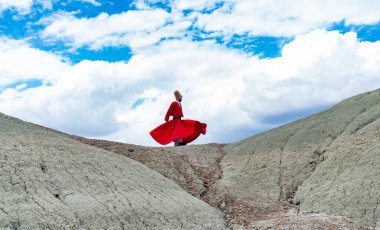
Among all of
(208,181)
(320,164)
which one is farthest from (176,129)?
(320,164)

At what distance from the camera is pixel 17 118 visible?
18219 millimetres

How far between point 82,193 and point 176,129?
10.3 meters

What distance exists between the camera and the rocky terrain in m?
9.65

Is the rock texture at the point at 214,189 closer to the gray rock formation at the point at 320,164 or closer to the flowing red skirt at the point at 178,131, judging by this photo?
the gray rock formation at the point at 320,164

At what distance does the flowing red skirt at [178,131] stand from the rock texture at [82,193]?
253 inches

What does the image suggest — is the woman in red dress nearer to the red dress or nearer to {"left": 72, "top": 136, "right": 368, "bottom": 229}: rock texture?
the red dress

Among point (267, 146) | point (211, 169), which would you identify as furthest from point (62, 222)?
point (267, 146)

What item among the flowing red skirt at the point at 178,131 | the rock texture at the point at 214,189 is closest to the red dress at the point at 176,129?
the flowing red skirt at the point at 178,131

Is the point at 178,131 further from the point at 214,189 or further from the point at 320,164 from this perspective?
the point at 320,164

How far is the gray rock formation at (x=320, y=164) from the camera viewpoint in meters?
11.9

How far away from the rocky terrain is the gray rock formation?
3 cm

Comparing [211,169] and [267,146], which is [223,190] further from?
[267,146]

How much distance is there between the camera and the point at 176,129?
20.3 m

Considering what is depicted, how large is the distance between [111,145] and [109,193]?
6.75 metres
